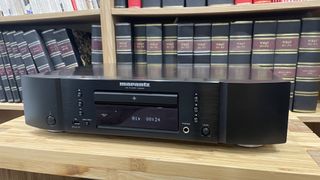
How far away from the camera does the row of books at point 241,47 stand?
689 millimetres

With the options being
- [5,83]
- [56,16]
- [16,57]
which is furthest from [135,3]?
[5,83]

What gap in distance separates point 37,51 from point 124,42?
1.07 feet

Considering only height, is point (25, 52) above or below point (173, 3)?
below

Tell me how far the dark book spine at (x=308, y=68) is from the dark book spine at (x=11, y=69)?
97cm

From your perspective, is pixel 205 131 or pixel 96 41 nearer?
pixel 205 131

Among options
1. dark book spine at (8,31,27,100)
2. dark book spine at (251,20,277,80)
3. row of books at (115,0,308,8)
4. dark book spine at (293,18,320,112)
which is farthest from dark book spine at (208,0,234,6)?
dark book spine at (8,31,27,100)

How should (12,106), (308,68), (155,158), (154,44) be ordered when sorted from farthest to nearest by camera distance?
1. (12,106)
2. (154,44)
3. (308,68)
4. (155,158)

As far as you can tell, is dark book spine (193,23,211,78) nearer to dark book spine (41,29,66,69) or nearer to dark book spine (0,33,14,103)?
dark book spine (41,29,66,69)

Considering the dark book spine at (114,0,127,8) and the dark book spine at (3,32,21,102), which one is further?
the dark book spine at (3,32,21,102)

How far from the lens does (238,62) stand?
737 mm

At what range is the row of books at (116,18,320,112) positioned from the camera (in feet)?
2.26

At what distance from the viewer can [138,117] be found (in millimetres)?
454

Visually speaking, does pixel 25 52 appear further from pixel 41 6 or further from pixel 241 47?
pixel 241 47

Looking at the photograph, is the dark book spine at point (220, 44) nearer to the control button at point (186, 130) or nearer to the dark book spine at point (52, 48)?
the control button at point (186, 130)
